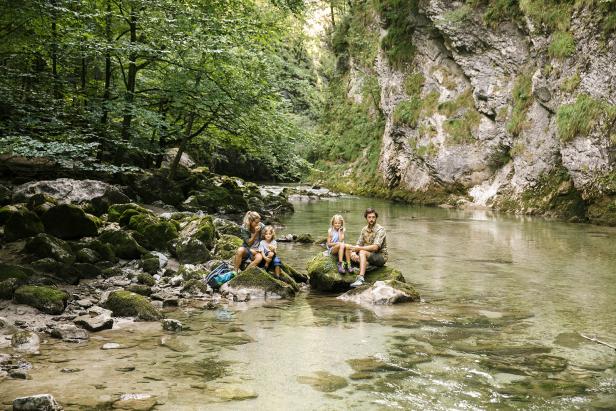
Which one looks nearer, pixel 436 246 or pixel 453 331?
pixel 453 331

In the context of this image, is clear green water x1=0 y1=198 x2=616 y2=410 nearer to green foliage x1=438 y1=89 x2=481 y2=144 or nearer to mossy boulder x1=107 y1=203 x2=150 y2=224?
mossy boulder x1=107 y1=203 x2=150 y2=224

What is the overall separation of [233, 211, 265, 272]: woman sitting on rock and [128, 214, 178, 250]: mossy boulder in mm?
2867

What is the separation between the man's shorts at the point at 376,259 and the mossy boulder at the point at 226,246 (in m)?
3.50

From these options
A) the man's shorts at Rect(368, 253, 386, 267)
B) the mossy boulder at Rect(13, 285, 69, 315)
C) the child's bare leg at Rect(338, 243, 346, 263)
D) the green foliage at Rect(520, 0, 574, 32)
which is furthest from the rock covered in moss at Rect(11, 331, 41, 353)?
the green foliage at Rect(520, 0, 574, 32)

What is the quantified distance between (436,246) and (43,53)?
11842 millimetres

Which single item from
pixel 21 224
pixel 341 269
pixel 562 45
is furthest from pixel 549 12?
pixel 21 224

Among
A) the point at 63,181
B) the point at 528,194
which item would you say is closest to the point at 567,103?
the point at 528,194

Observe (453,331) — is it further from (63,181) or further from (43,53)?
(43,53)

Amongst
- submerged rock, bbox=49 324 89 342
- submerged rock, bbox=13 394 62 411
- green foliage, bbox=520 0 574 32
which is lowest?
submerged rock, bbox=49 324 89 342

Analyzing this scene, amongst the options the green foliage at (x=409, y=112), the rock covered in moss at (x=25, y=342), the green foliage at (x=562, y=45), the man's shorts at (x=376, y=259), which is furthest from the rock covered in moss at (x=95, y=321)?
the green foliage at (x=409, y=112)

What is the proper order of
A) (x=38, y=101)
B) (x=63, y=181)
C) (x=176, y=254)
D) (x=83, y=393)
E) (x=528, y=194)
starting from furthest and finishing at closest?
1. (x=528, y=194)
2. (x=63, y=181)
3. (x=38, y=101)
4. (x=176, y=254)
5. (x=83, y=393)

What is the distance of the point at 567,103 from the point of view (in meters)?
22.0

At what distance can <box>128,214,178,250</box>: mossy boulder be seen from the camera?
12.4 metres

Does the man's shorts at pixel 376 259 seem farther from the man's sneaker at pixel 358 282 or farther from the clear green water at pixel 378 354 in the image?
the clear green water at pixel 378 354
